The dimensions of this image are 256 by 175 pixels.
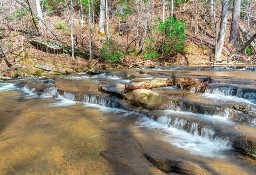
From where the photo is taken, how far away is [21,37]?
19.7 meters

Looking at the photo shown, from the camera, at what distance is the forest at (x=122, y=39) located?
1911 centimetres

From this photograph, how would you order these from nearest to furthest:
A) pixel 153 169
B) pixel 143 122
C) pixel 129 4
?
pixel 153 169 → pixel 143 122 → pixel 129 4

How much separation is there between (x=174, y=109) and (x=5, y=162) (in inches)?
179

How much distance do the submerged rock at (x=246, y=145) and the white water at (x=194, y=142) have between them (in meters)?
0.18

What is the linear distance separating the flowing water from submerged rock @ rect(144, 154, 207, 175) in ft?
0.54

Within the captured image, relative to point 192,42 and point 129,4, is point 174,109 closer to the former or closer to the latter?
point 192,42

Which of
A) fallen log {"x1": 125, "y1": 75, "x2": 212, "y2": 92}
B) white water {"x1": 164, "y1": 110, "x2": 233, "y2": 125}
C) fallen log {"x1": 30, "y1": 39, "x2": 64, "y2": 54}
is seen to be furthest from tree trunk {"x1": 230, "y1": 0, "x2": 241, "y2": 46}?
white water {"x1": 164, "y1": 110, "x2": 233, "y2": 125}

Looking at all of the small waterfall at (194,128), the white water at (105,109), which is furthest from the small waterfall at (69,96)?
the small waterfall at (194,128)

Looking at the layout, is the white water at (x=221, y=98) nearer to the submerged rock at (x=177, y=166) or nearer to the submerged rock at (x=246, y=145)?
the submerged rock at (x=246, y=145)

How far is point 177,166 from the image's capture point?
4520 millimetres

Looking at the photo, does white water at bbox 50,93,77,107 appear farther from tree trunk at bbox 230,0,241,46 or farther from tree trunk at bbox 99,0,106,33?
tree trunk at bbox 230,0,241,46

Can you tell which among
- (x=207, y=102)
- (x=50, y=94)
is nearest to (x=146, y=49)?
(x=50, y=94)

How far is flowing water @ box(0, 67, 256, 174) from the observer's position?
479 centimetres

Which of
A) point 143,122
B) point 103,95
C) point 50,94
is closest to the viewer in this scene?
point 143,122
